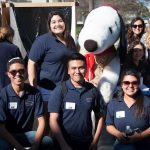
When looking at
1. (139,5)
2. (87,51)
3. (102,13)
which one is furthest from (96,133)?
(139,5)

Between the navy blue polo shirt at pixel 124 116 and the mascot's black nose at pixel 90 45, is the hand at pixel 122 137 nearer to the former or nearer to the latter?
the navy blue polo shirt at pixel 124 116

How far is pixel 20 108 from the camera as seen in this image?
15.0 feet

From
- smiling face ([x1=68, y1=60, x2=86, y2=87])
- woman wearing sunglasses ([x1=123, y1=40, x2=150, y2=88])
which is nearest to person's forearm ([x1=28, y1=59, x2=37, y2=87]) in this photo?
smiling face ([x1=68, y1=60, x2=86, y2=87])

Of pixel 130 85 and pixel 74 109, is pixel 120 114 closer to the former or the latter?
pixel 130 85

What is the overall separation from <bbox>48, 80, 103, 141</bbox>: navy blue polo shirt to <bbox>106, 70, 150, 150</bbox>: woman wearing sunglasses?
193 millimetres

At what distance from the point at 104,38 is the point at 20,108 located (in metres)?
1.02

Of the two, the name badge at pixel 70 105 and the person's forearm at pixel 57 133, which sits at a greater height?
the name badge at pixel 70 105

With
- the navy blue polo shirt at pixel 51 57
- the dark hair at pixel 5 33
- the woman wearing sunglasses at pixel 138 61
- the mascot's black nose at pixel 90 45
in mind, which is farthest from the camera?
the dark hair at pixel 5 33

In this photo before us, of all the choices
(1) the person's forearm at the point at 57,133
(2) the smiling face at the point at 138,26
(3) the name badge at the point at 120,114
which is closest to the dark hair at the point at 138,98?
(3) the name badge at the point at 120,114

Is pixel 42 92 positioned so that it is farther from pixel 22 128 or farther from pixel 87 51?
pixel 87 51

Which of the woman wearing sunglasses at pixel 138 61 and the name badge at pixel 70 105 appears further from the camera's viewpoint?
the woman wearing sunglasses at pixel 138 61

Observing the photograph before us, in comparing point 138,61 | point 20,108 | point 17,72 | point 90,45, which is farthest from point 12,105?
point 138,61

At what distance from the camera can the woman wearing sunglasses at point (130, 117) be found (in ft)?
14.3

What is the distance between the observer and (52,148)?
15.0ft
